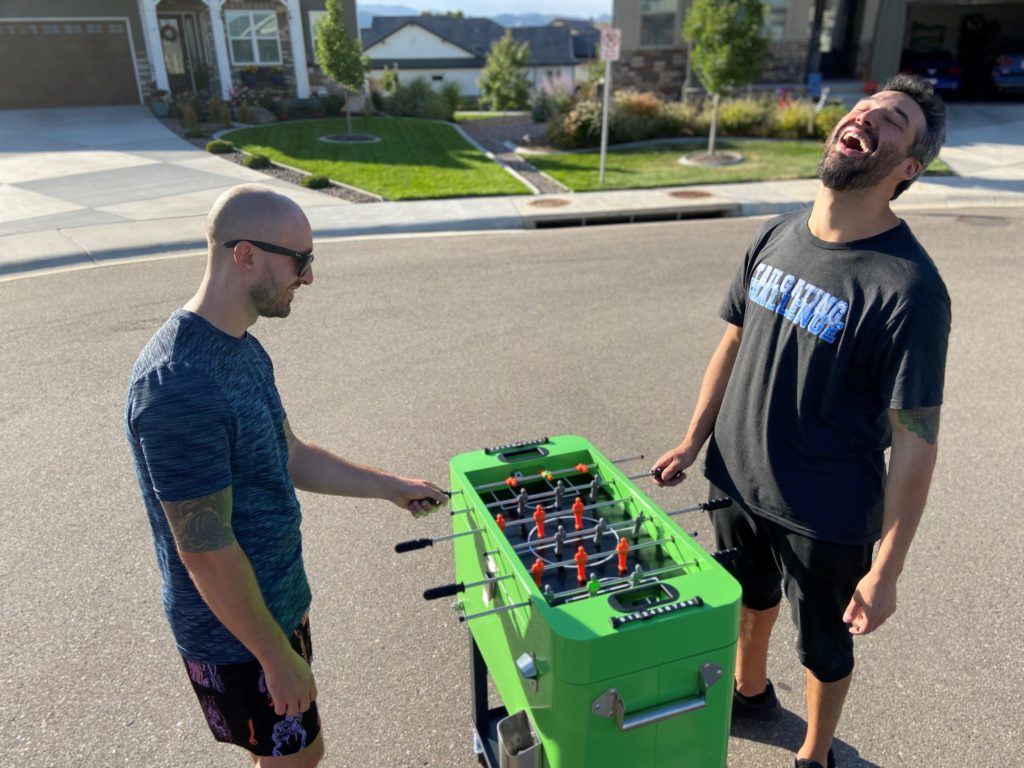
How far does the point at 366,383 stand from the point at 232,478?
4349mm

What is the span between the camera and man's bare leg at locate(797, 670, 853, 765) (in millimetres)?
2791

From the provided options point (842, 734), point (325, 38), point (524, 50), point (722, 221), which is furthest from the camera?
point (524, 50)

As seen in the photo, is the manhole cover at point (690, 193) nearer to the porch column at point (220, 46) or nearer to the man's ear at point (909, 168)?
the man's ear at point (909, 168)

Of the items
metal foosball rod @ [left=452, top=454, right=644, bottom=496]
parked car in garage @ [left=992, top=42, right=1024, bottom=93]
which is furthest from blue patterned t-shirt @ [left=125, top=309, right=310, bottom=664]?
parked car in garage @ [left=992, top=42, right=1024, bottom=93]

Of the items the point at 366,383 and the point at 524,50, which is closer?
the point at 366,383

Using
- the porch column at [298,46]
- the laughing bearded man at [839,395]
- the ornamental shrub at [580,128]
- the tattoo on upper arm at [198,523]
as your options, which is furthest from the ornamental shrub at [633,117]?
the tattoo on upper arm at [198,523]

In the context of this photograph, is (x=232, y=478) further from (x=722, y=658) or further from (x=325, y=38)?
(x=325, y=38)

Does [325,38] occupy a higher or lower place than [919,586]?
higher

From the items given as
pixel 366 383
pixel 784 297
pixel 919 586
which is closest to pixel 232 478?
pixel 784 297

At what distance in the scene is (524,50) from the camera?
177 ft

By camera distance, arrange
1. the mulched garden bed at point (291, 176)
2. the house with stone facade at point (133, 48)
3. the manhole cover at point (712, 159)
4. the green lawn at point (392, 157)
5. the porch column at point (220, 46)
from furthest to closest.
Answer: the house with stone facade at point (133, 48) < the porch column at point (220, 46) < the manhole cover at point (712, 159) < the green lawn at point (392, 157) < the mulched garden bed at point (291, 176)

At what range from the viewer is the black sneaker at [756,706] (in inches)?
128

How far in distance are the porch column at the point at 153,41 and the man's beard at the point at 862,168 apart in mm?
25524

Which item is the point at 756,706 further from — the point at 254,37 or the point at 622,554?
the point at 254,37
